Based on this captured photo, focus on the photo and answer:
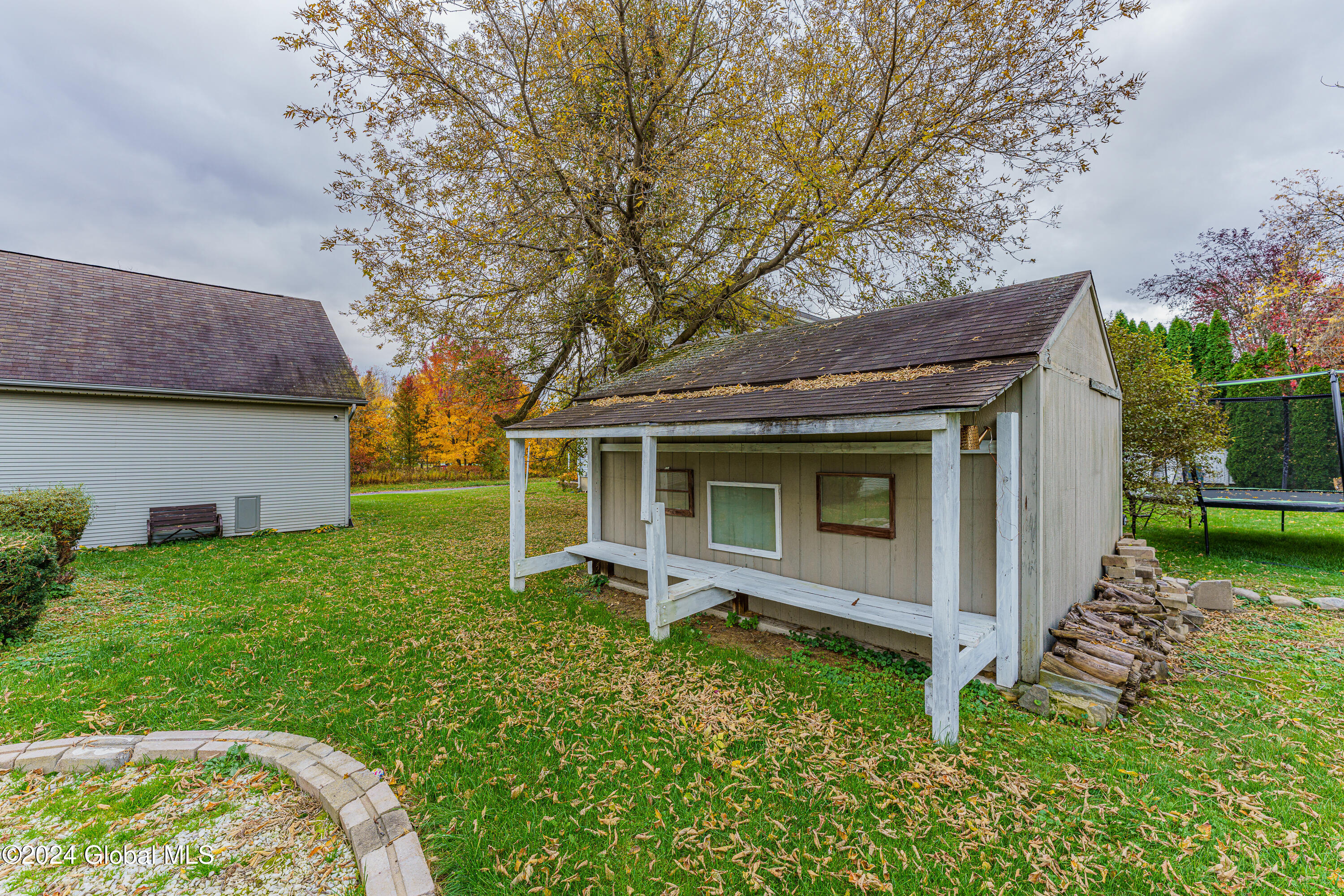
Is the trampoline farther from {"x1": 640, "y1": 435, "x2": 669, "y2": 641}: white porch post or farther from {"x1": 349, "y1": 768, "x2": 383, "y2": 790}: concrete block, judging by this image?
{"x1": 349, "y1": 768, "x2": 383, "y2": 790}: concrete block

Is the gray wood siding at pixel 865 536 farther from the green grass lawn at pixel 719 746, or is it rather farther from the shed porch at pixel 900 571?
the green grass lawn at pixel 719 746

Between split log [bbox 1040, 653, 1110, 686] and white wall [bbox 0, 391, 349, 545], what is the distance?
1379 cm

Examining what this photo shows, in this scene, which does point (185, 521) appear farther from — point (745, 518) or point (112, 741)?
point (745, 518)

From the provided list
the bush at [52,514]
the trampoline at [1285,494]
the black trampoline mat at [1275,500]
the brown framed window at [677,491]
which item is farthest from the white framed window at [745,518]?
the bush at [52,514]

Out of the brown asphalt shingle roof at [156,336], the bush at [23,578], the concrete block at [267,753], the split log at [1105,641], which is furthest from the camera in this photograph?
the brown asphalt shingle roof at [156,336]

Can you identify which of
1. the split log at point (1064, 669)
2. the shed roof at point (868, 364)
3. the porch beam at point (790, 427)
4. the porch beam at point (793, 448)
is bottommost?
the split log at point (1064, 669)

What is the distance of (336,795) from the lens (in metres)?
2.68

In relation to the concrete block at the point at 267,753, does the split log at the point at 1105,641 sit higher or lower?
higher

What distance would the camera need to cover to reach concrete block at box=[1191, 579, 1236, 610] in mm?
5715

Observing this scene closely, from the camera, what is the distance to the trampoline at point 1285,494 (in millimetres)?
7340

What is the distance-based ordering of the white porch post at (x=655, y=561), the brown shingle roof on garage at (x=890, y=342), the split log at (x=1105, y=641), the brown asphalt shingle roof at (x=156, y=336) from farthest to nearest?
the brown asphalt shingle roof at (x=156, y=336) < the white porch post at (x=655, y=561) < the brown shingle roof on garage at (x=890, y=342) < the split log at (x=1105, y=641)

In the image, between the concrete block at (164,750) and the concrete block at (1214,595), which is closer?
the concrete block at (164,750)

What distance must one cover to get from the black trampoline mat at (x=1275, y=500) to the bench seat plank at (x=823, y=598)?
7.68 metres

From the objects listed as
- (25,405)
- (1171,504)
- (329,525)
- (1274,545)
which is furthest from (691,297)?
(25,405)
